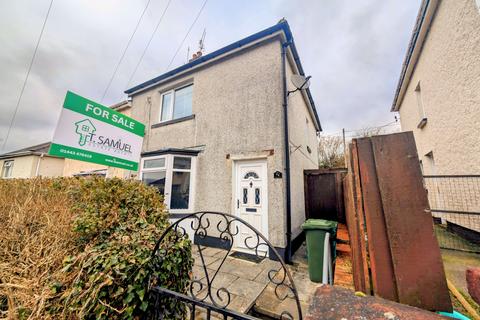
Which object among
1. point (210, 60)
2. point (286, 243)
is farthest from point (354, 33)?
point (286, 243)

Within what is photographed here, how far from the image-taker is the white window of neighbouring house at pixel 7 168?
16834 mm

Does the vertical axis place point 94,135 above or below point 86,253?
above

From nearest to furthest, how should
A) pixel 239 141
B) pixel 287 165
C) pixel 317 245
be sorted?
pixel 317 245 → pixel 287 165 → pixel 239 141

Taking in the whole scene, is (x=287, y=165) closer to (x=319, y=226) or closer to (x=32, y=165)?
(x=319, y=226)

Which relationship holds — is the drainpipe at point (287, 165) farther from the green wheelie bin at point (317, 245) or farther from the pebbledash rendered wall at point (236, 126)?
the green wheelie bin at point (317, 245)

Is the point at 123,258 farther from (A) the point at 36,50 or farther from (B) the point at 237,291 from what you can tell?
(A) the point at 36,50

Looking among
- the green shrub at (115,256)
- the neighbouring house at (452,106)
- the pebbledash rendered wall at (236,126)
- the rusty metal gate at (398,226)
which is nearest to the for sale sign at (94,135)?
the green shrub at (115,256)

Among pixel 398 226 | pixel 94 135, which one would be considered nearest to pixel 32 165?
pixel 94 135

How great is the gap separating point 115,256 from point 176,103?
6884mm

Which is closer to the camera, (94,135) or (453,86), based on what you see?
(94,135)

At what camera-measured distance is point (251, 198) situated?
5.11 meters

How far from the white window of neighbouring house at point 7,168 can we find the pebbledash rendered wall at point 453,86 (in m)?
30.7

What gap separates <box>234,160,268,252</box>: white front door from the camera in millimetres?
4891

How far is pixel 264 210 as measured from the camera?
4.87 metres
